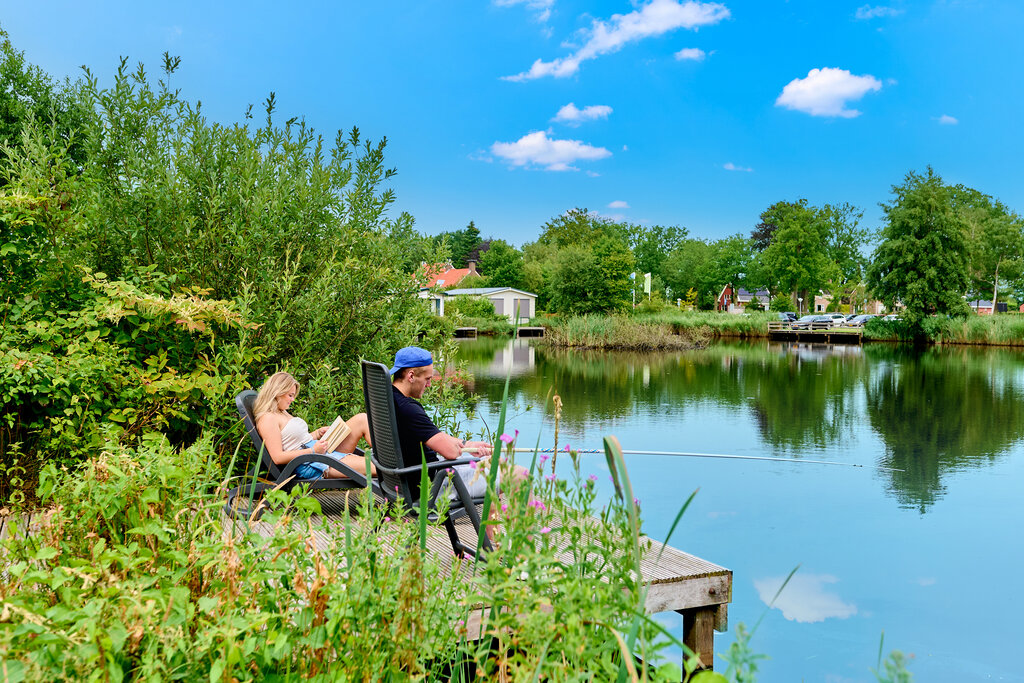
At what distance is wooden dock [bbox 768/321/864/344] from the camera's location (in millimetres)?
43906

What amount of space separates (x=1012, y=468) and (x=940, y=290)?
35.2 metres

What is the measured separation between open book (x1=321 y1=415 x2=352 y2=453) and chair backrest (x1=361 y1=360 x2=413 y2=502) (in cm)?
104

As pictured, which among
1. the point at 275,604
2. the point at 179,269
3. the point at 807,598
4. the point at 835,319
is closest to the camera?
the point at 275,604

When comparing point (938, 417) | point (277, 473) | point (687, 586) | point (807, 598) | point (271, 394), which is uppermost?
point (271, 394)

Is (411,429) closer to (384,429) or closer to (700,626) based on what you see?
(384,429)

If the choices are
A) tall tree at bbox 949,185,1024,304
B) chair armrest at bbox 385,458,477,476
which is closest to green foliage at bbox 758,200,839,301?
tall tree at bbox 949,185,1024,304

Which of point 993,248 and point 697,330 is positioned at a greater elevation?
point 993,248

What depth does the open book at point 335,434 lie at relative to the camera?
489 centimetres

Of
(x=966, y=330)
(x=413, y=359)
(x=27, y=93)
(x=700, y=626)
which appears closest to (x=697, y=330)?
(x=966, y=330)

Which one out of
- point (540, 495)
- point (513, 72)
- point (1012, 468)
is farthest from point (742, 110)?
point (540, 495)

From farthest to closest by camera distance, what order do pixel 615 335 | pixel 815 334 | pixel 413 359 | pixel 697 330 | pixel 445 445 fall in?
pixel 815 334
pixel 697 330
pixel 615 335
pixel 413 359
pixel 445 445

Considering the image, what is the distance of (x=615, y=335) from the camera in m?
38.2

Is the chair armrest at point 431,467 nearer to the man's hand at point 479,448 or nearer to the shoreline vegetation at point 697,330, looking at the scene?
the man's hand at point 479,448

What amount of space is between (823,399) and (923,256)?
2931cm
